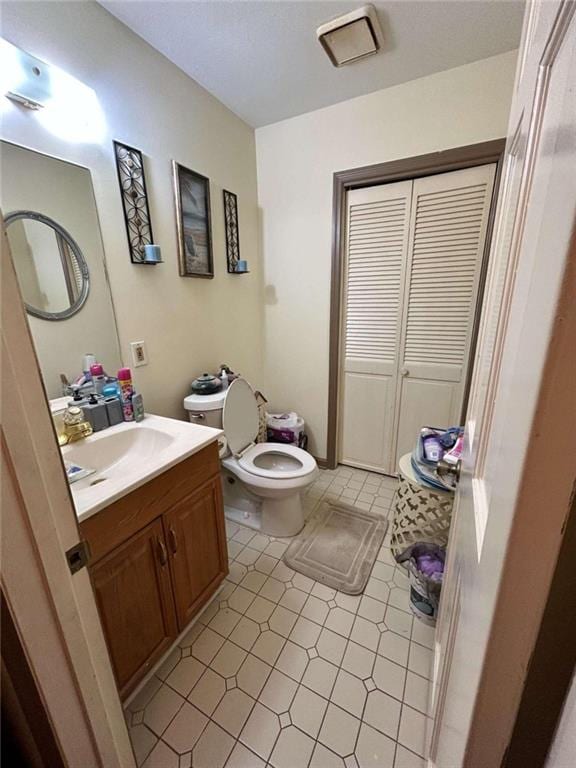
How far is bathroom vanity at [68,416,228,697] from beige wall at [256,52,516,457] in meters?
1.20

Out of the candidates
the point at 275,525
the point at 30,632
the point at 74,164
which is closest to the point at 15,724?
the point at 30,632

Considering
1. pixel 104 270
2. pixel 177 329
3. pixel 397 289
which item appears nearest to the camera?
pixel 104 270

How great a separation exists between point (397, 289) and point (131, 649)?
7.00 ft

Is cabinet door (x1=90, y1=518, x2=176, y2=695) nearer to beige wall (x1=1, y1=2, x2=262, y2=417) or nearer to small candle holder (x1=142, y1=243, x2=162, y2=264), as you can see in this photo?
beige wall (x1=1, y1=2, x2=262, y2=417)

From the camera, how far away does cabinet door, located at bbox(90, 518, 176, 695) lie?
92 centimetres

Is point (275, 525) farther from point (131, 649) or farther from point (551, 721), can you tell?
point (551, 721)

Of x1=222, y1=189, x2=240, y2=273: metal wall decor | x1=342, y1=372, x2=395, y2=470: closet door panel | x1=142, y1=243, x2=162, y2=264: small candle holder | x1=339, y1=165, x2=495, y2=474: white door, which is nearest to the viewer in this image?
x1=142, y1=243, x2=162, y2=264: small candle holder

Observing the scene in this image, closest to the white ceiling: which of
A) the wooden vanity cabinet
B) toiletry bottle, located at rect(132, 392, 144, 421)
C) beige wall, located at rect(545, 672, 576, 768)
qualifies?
toiletry bottle, located at rect(132, 392, 144, 421)

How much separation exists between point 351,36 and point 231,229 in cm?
103

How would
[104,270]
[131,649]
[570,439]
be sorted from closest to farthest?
[570,439] < [131,649] < [104,270]

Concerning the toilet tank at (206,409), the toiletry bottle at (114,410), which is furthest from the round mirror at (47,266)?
the toilet tank at (206,409)

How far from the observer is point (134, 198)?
1401 millimetres

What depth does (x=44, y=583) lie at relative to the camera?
0.53m

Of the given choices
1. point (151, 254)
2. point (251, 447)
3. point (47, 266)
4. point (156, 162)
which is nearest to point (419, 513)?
point (251, 447)
